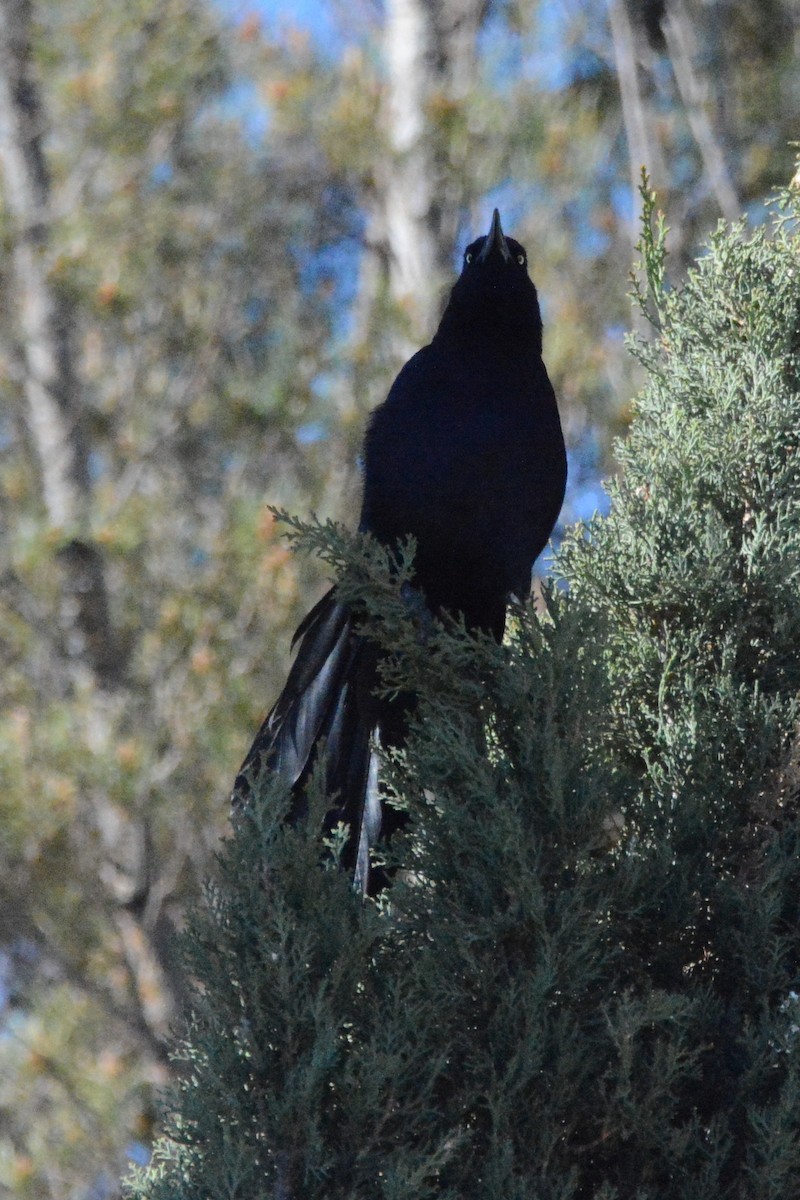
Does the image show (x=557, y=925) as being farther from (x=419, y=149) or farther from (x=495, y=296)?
(x=419, y=149)

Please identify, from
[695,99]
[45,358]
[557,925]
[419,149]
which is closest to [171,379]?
[45,358]

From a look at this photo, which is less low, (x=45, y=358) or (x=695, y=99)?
(x=45, y=358)

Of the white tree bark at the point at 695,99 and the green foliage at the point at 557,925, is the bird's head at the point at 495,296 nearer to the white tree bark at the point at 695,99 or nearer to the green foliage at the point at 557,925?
the green foliage at the point at 557,925

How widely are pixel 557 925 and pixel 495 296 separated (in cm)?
182

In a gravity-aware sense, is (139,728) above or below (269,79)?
below

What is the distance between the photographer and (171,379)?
859cm

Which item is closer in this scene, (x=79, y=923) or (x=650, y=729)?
(x=650, y=729)

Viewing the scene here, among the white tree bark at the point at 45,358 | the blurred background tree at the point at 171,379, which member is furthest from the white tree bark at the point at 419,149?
the white tree bark at the point at 45,358

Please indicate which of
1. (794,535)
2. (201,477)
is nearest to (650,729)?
(794,535)

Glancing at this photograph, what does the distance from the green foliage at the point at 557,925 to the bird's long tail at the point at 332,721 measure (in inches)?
23.5

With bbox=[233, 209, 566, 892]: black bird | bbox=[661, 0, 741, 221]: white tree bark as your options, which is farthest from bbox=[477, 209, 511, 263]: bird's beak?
bbox=[661, 0, 741, 221]: white tree bark

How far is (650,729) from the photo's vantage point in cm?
256

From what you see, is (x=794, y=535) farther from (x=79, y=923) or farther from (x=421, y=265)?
(x=79, y=923)

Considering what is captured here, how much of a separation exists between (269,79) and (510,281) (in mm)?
6156
